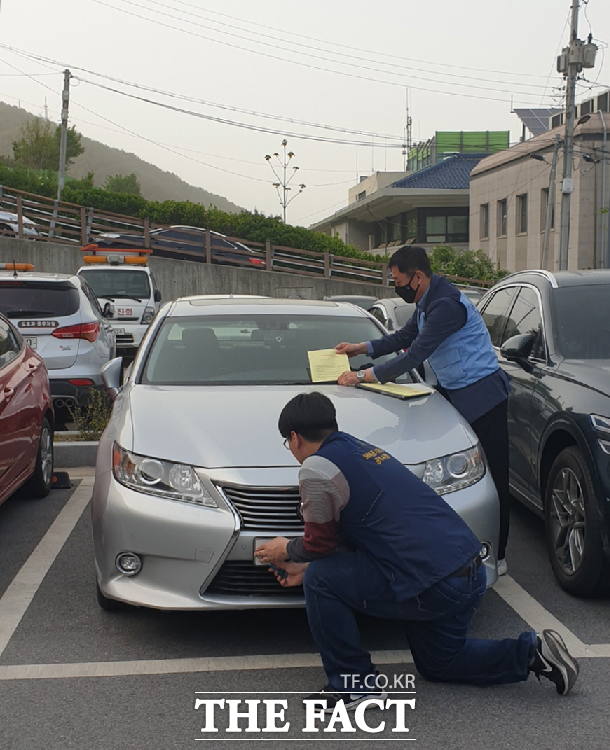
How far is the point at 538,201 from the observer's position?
43.0m

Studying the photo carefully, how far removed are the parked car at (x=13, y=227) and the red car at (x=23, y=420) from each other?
76.6ft

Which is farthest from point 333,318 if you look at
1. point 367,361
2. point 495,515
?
point 495,515

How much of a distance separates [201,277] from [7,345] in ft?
80.6

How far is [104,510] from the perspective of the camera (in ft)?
14.3

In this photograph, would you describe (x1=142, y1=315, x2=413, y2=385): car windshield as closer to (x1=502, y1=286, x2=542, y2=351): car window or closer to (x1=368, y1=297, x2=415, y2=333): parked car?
(x1=502, y1=286, x2=542, y2=351): car window

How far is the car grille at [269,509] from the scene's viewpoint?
4.12 m

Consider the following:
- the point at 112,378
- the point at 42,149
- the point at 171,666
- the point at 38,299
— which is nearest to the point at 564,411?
the point at 171,666

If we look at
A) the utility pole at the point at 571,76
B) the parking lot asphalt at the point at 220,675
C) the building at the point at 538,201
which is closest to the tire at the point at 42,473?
the parking lot asphalt at the point at 220,675

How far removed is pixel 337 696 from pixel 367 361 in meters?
2.68

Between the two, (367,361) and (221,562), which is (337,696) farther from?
(367,361)

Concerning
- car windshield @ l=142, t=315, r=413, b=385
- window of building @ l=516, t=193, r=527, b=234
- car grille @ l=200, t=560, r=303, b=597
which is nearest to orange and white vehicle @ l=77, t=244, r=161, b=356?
car windshield @ l=142, t=315, r=413, b=385

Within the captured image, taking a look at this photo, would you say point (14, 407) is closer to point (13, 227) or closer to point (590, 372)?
point (590, 372)

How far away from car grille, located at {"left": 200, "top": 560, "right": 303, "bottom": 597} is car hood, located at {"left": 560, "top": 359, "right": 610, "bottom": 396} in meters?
1.96

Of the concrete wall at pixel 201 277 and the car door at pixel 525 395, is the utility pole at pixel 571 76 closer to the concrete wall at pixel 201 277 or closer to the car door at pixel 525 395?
the concrete wall at pixel 201 277
